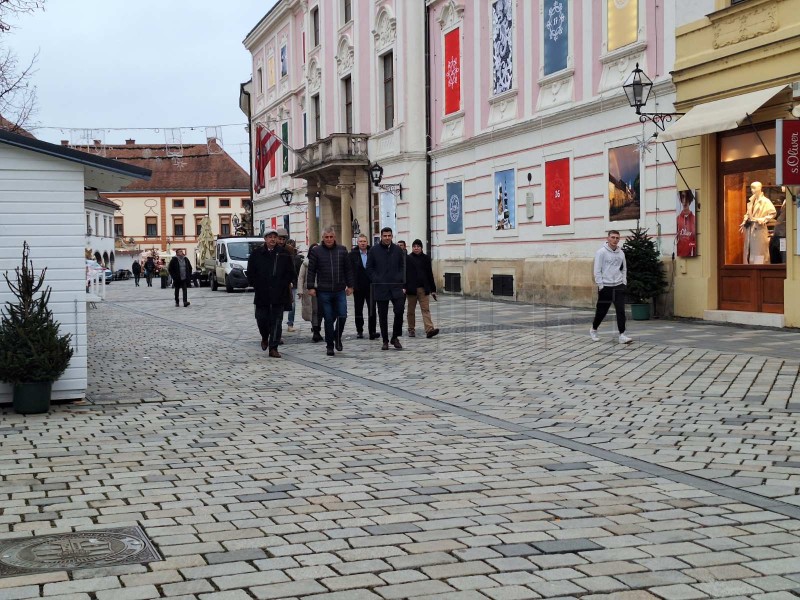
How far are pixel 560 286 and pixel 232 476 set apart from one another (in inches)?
710

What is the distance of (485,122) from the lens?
28.7 meters

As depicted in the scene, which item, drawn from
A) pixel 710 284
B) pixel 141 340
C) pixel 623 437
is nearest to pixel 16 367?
pixel 623 437

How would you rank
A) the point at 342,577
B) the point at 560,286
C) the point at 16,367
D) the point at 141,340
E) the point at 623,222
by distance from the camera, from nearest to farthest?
the point at 342,577, the point at 16,367, the point at 141,340, the point at 623,222, the point at 560,286

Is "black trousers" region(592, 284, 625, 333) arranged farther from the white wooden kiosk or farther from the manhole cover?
the manhole cover

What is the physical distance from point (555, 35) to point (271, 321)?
12.3 metres

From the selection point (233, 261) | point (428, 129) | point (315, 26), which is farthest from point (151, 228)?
point (428, 129)

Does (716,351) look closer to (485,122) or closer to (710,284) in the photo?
(710,284)

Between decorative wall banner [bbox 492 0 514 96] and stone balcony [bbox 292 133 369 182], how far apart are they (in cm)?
999

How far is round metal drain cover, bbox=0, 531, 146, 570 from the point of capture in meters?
5.14

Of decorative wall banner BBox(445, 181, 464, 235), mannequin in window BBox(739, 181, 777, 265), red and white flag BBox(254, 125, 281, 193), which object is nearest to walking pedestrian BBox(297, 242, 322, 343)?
mannequin in window BBox(739, 181, 777, 265)

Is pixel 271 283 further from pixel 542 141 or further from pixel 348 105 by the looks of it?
pixel 348 105

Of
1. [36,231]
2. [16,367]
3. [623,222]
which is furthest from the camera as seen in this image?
[623,222]

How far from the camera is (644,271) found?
19.7m

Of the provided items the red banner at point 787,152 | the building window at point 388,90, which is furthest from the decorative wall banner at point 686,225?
the building window at point 388,90
